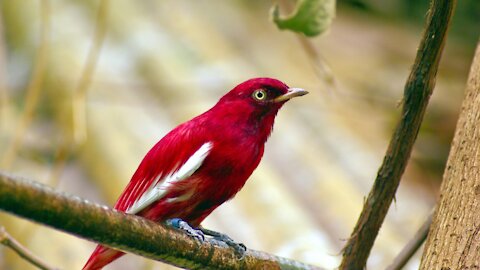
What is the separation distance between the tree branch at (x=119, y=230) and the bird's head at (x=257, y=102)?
397mm

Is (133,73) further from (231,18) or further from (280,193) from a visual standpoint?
(280,193)

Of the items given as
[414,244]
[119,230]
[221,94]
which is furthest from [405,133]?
[221,94]

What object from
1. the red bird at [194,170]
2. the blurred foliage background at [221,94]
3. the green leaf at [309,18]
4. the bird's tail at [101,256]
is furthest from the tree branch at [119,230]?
the blurred foliage background at [221,94]

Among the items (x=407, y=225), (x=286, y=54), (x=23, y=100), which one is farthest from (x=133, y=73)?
(x=407, y=225)

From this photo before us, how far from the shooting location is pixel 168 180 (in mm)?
2023

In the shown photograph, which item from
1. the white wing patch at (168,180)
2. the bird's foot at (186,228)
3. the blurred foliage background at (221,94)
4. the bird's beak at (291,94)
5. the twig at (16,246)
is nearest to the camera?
the twig at (16,246)

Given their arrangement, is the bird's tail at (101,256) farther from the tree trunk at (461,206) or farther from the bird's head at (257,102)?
the tree trunk at (461,206)

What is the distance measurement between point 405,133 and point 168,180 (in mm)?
553

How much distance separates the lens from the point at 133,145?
3836 mm

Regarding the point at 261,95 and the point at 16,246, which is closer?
the point at 16,246

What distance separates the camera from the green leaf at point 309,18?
216 cm

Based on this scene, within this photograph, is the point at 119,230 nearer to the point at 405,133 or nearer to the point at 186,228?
the point at 186,228

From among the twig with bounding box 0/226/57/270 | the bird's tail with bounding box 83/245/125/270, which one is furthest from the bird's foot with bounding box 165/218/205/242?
the twig with bounding box 0/226/57/270

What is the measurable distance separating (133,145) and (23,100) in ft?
2.02
